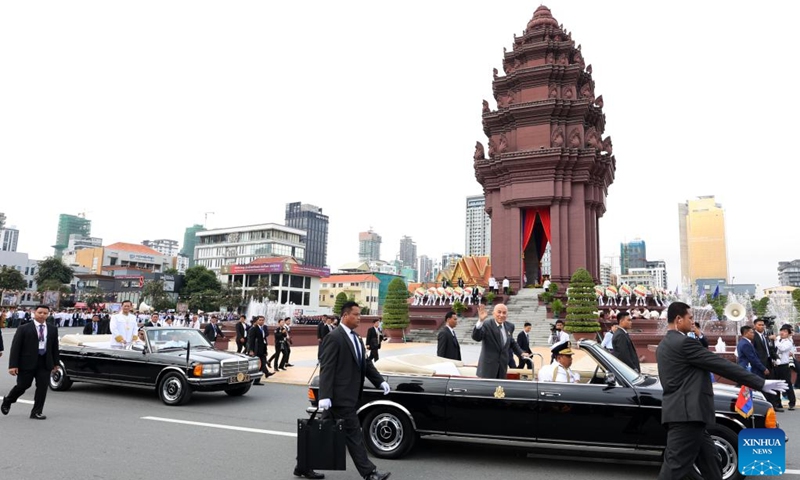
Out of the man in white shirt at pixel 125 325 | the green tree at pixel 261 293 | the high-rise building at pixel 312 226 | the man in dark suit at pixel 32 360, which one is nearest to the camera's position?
the man in dark suit at pixel 32 360

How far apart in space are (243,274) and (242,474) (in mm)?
86695

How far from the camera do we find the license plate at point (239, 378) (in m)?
10.5

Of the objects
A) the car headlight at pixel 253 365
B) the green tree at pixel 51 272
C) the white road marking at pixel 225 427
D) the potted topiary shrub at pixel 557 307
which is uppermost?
the green tree at pixel 51 272

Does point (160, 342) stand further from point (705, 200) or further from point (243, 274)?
point (705, 200)

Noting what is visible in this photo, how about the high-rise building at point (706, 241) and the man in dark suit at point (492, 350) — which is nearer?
the man in dark suit at point (492, 350)

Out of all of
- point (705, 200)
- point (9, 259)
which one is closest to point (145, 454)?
point (9, 259)

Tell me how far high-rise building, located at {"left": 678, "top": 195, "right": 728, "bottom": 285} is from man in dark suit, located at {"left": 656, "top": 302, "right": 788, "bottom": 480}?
479 feet

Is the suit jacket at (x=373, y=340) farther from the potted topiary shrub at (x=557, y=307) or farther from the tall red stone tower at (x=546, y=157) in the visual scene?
the tall red stone tower at (x=546, y=157)

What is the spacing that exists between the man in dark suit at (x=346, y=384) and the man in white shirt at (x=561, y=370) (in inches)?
87.4

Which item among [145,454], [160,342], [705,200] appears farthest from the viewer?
[705,200]

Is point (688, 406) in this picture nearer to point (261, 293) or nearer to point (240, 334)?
point (240, 334)

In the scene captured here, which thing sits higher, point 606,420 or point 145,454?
point 606,420

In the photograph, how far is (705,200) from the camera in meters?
139

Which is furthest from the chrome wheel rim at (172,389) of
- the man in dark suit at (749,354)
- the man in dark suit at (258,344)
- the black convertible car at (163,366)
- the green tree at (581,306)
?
the green tree at (581,306)
